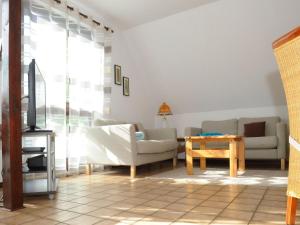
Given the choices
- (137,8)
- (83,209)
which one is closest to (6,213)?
(83,209)

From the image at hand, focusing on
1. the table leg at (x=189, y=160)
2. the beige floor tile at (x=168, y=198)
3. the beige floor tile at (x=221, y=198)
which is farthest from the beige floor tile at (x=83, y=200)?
the table leg at (x=189, y=160)

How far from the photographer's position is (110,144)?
134 inches

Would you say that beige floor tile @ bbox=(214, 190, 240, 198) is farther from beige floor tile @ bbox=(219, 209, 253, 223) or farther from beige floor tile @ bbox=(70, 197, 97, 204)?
beige floor tile @ bbox=(70, 197, 97, 204)

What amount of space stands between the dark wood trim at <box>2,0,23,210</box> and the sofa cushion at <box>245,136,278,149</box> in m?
3.13

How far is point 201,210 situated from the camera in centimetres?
183

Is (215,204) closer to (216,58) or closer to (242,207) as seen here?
(242,207)

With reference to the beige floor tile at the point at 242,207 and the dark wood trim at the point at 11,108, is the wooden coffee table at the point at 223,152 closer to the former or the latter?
the beige floor tile at the point at 242,207

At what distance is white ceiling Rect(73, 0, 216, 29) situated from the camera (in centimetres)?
383

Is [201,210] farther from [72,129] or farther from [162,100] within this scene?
[162,100]

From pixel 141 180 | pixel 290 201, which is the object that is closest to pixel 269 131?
pixel 141 180

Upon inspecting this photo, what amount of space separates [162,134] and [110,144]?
1279 mm

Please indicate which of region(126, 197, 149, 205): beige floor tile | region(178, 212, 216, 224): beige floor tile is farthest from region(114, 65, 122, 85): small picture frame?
region(178, 212, 216, 224): beige floor tile

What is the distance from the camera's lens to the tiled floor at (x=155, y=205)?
1.65 meters

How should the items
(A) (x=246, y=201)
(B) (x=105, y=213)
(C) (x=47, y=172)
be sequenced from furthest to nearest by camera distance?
(C) (x=47, y=172)
(A) (x=246, y=201)
(B) (x=105, y=213)
